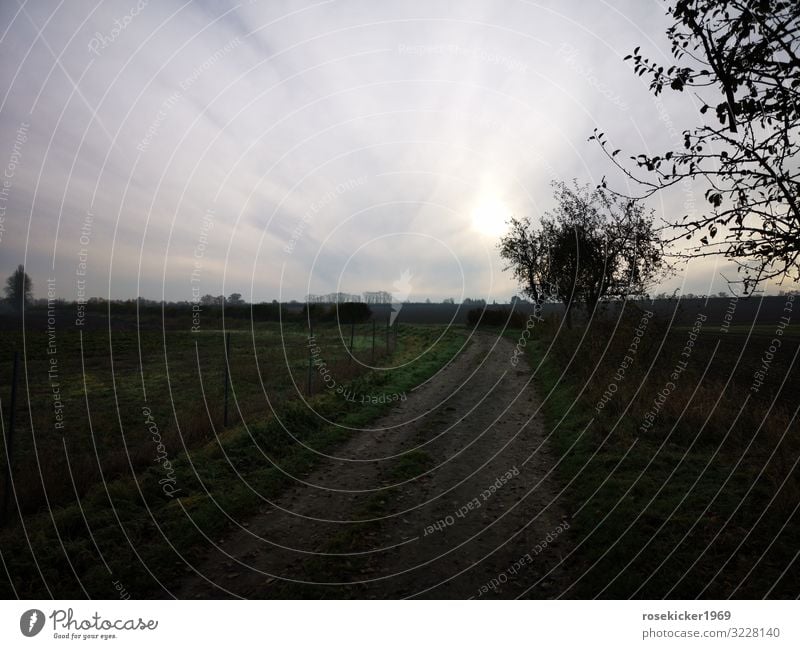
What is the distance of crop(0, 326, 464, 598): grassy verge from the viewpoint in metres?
5.75

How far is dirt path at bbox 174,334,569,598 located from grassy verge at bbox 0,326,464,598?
1.70 ft

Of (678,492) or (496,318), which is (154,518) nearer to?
(678,492)

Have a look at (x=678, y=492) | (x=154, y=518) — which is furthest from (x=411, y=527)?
(x=678, y=492)

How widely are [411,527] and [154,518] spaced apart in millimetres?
4475

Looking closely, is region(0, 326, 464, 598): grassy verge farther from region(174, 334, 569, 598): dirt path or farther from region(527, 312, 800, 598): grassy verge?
region(527, 312, 800, 598): grassy verge

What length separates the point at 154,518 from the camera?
7.30 meters

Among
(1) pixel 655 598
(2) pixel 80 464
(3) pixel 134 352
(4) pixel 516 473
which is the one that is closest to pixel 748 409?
(4) pixel 516 473

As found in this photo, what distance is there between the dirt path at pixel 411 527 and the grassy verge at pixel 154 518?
0.52 metres

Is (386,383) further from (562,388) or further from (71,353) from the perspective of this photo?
(71,353)

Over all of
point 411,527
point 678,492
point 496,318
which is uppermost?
point 496,318

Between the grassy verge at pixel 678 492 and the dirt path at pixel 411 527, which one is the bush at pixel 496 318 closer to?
the grassy verge at pixel 678 492

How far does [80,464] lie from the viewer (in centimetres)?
907

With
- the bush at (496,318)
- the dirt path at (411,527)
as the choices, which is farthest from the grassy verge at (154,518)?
the bush at (496,318)

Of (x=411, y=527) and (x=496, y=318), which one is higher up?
(x=496, y=318)
